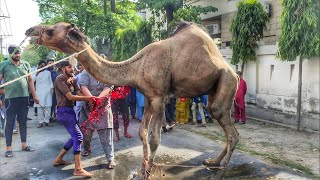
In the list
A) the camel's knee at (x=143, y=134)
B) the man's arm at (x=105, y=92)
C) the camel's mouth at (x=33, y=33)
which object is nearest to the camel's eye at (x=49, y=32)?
the camel's mouth at (x=33, y=33)

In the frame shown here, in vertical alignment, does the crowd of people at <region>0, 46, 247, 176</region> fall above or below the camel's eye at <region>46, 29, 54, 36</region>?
below

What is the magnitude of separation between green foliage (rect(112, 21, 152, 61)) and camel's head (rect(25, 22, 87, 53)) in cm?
1097

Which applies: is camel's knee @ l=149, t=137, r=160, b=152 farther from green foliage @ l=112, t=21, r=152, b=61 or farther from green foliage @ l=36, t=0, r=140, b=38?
green foliage @ l=36, t=0, r=140, b=38

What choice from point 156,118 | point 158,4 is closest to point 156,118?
point 156,118

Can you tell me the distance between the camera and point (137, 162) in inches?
265

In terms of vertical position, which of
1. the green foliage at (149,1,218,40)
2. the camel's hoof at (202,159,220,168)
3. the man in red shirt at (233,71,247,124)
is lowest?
the camel's hoof at (202,159,220,168)

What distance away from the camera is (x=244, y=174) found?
5.93m

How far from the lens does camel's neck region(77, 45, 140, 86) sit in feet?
17.0

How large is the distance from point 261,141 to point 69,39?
6025 millimetres

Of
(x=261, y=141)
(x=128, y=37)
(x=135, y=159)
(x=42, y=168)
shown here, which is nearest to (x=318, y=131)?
(x=261, y=141)

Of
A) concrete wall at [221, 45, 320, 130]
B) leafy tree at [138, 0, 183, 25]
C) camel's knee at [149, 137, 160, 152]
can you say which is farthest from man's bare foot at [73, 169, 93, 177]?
leafy tree at [138, 0, 183, 25]

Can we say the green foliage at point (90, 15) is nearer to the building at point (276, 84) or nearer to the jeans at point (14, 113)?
the building at point (276, 84)

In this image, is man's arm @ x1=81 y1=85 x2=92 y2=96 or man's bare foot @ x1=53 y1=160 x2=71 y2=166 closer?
man's arm @ x1=81 y1=85 x2=92 y2=96

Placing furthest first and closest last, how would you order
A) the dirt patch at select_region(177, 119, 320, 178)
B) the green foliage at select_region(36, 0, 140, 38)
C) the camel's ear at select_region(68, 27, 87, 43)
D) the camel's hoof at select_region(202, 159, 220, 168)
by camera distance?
the green foliage at select_region(36, 0, 140, 38) → the dirt patch at select_region(177, 119, 320, 178) → the camel's hoof at select_region(202, 159, 220, 168) → the camel's ear at select_region(68, 27, 87, 43)
